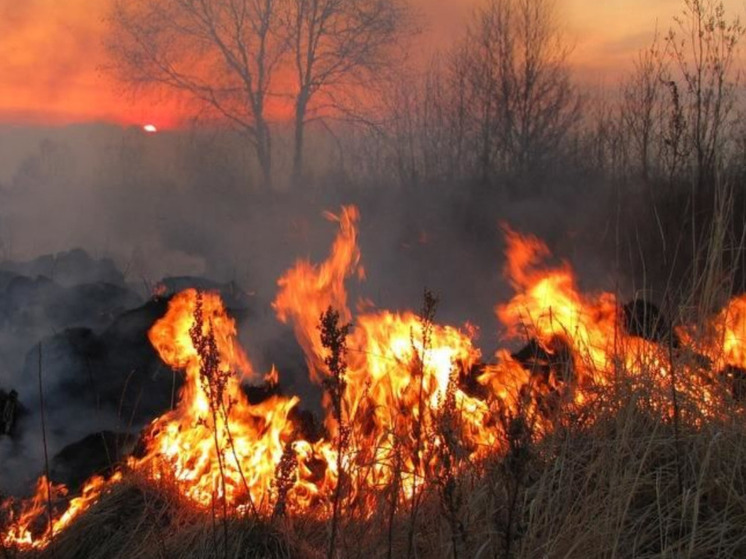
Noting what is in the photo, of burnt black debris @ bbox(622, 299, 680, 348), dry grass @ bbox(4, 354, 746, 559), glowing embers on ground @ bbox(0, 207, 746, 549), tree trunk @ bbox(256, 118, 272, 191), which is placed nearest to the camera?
dry grass @ bbox(4, 354, 746, 559)

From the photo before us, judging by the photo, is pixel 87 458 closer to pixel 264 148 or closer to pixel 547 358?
pixel 547 358

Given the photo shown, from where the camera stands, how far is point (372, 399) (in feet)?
12.6

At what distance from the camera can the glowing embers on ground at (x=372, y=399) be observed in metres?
3.13

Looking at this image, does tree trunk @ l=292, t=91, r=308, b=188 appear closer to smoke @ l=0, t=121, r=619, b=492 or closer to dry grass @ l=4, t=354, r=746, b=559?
smoke @ l=0, t=121, r=619, b=492

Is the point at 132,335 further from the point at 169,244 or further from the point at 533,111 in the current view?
the point at 533,111

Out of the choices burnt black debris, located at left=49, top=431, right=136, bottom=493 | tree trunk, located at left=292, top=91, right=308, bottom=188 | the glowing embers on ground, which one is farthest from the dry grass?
tree trunk, located at left=292, top=91, right=308, bottom=188

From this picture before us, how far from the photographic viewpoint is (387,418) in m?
3.74

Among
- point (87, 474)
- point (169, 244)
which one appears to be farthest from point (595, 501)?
point (169, 244)

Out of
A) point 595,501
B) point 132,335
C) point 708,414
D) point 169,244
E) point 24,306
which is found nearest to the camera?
point 595,501

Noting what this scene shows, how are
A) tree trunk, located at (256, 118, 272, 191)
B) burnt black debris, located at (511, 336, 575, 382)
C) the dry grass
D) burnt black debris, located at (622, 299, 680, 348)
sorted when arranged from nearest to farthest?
the dry grass → burnt black debris, located at (622, 299, 680, 348) → burnt black debris, located at (511, 336, 575, 382) → tree trunk, located at (256, 118, 272, 191)

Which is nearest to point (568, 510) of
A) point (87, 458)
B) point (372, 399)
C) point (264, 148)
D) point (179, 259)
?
point (372, 399)

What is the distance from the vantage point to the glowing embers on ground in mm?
3133

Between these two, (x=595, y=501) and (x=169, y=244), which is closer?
(x=595, y=501)

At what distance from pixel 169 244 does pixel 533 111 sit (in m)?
8.89
